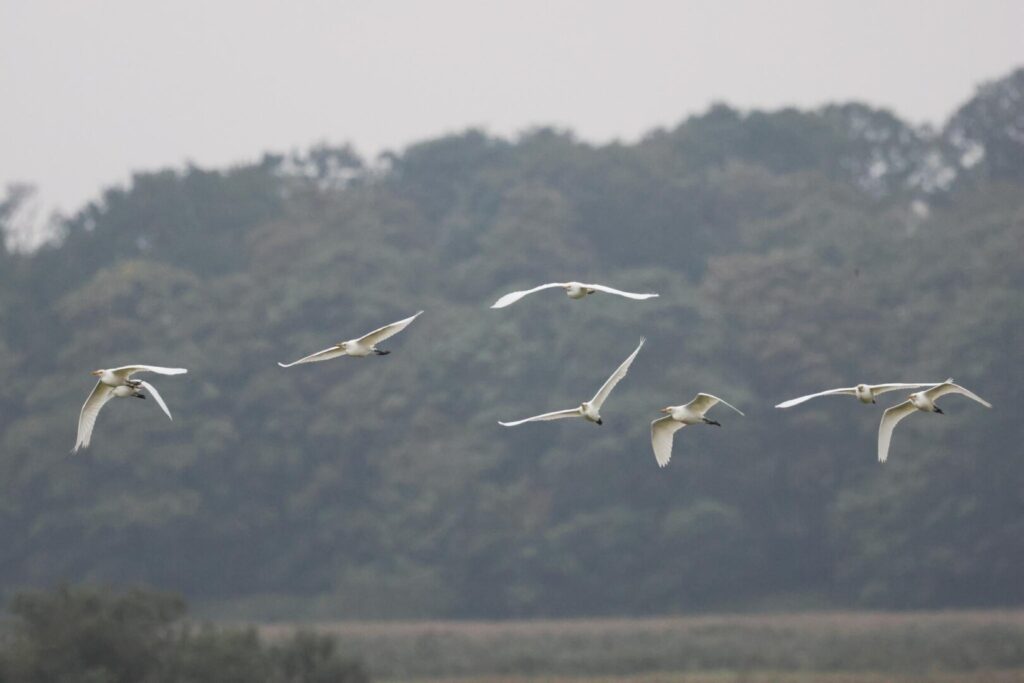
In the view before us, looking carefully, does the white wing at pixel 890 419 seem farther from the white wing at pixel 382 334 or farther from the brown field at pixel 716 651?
the brown field at pixel 716 651

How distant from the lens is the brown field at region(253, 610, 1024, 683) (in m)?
33.3

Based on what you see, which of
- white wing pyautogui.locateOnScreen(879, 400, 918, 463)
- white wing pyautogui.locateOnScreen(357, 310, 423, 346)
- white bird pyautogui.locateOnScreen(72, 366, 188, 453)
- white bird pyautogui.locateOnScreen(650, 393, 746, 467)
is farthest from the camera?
white bird pyautogui.locateOnScreen(650, 393, 746, 467)

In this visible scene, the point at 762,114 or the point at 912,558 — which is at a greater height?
the point at 762,114

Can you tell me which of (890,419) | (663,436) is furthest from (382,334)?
(890,419)

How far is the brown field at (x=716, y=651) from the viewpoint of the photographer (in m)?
33.3

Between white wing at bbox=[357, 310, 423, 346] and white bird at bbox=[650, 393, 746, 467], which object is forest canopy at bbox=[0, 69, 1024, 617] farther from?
white wing at bbox=[357, 310, 423, 346]

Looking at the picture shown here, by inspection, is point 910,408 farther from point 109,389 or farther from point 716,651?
point 716,651

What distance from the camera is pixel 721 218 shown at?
72.1 meters

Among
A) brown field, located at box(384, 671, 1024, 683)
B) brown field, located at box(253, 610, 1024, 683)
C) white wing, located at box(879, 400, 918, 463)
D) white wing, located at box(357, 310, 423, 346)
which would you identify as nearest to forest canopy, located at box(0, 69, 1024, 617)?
brown field, located at box(253, 610, 1024, 683)

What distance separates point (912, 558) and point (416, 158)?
3521cm

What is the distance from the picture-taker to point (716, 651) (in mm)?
37438

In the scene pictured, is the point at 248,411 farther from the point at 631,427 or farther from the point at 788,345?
the point at 788,345

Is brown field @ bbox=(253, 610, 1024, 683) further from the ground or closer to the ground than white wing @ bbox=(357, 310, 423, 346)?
closer to the ground

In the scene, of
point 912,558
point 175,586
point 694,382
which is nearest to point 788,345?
point 694,382
